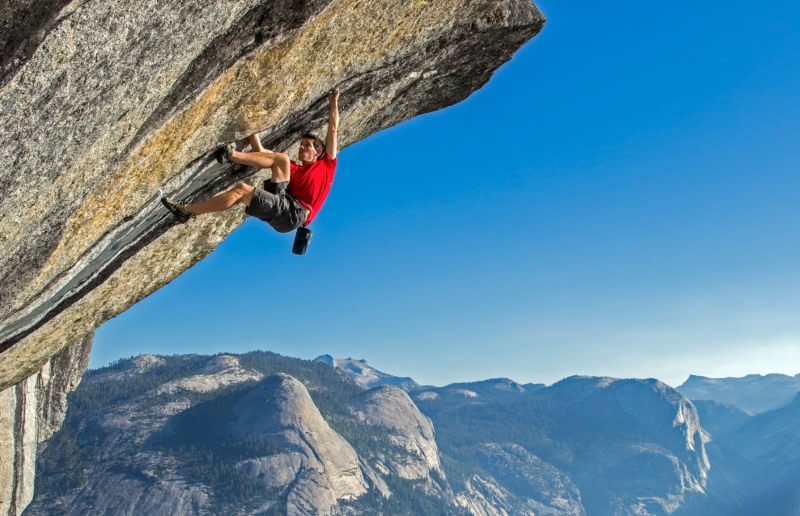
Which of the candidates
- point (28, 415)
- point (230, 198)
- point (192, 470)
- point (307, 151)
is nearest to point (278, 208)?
point (230, 198)

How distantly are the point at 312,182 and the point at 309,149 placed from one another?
1.71 feet

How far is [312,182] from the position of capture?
9555 mm

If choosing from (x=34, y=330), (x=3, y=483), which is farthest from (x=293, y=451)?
(x=34, y=330)

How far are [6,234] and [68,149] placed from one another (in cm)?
121

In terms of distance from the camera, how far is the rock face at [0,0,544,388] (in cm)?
604

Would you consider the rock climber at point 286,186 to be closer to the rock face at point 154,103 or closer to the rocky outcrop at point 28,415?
the rock face at point 154,103

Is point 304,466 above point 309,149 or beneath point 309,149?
above

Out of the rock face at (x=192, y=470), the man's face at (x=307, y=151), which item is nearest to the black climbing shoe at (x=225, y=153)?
the man's face at (x=307, y=151)

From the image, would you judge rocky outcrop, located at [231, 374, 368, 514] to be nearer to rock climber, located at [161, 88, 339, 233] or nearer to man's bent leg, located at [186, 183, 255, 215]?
rock climber, located at [161, 88, 339, 233]

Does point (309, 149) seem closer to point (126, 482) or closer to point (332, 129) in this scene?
point (332, 129)

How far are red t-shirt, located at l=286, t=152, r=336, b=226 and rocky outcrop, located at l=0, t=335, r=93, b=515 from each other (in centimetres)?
1277

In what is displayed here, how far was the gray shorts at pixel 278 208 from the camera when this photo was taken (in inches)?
351

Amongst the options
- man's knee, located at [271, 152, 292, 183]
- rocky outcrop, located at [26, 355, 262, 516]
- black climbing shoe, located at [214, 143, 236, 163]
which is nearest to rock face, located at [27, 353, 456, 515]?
rocky outcrop, located at [26, 355, 262, 516]

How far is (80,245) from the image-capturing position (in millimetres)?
8672
